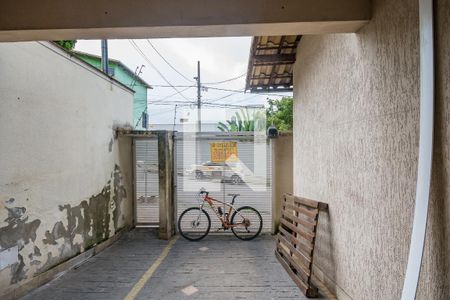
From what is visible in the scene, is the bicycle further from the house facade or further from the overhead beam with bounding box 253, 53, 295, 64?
the house facade

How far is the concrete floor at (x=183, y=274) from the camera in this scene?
4.21 metres

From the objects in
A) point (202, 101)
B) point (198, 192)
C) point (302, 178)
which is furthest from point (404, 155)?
point (202, 101)

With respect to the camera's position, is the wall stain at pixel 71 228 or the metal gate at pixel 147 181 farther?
the metal gate at pixel 147 181

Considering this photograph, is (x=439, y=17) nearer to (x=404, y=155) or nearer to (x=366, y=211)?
(x=404, y=155)

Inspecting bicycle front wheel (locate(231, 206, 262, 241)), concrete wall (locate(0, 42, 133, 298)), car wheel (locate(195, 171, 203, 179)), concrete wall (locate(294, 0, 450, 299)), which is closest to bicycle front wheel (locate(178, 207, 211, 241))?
bicycle front wheel (locate(231, 206, 262, 241))

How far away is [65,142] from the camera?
5055 millimetres

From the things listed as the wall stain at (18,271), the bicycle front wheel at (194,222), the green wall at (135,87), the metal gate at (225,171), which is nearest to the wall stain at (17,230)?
the wall stain at (18,271)

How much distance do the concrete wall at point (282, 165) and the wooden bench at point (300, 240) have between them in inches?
67.4

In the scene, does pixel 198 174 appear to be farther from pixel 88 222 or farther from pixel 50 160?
pixel 50 160

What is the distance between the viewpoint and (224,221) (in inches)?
289

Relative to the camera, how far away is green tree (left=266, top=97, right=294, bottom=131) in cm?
1756

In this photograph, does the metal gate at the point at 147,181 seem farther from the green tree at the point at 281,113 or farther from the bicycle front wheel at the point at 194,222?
the green tree at the point at 281,113

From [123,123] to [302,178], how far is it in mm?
A: 4267

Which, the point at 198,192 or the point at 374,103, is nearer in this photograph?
the point at 374,103
